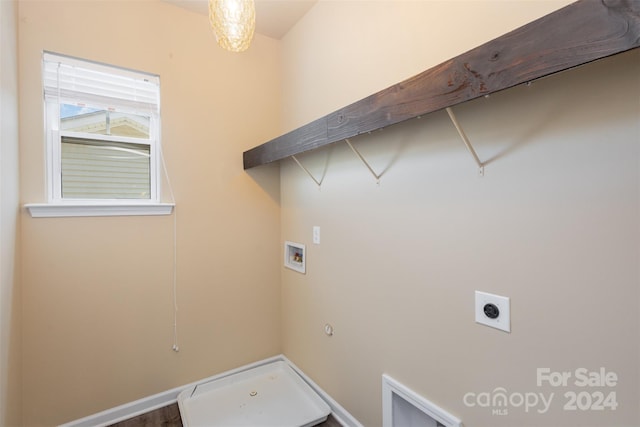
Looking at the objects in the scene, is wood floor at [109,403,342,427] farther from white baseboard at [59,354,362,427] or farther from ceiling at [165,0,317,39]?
ceiling at [165,0,317,39]

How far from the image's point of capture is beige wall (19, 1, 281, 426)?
5.60ft

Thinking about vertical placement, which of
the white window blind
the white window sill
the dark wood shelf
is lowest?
the white window sill

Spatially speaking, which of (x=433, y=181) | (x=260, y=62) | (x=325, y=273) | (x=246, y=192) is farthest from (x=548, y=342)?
(x=260, y=62)

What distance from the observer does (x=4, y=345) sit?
52.3 inches

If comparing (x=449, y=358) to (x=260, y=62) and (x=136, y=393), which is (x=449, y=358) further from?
(x=260, y=62)

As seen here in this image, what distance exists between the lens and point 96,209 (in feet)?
5.99

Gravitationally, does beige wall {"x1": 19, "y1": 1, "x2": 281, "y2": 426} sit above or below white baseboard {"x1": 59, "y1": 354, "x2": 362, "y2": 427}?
above

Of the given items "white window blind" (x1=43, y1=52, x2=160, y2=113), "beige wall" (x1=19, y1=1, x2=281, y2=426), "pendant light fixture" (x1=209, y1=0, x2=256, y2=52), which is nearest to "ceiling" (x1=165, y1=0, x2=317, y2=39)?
"beige wall" (x1=19, y1=1, x2=281, y2=426)

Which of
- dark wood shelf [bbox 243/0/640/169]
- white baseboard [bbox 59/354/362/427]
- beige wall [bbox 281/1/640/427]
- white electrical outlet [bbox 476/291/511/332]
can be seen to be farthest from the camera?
white baseboard [bbox 59/354/362/427]

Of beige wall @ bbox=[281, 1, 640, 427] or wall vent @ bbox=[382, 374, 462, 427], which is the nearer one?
beige wall @ bbox=[281, 1, 640, 427]

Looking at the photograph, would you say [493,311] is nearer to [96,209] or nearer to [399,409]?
[399,409]

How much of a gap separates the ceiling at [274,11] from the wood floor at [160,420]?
109 inches

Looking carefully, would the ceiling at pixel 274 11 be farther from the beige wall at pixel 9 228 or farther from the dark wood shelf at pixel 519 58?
the dark wood shelf at pixel 519 58

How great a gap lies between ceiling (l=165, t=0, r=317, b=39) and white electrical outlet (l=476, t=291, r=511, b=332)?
2120 millimetres
